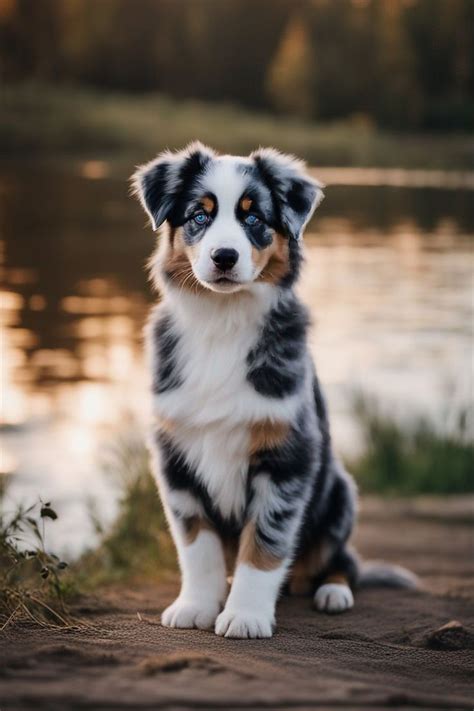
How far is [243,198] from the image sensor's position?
359 cm

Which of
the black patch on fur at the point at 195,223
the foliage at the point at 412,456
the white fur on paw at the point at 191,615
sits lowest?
the white fur on paw at the point at 191,615

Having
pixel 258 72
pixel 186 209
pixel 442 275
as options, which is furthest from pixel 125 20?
pixel 186 209

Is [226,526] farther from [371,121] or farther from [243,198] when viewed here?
[371,121]

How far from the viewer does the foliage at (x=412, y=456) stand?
25.3 feet

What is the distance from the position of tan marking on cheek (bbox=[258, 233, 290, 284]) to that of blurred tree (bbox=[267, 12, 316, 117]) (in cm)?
1527

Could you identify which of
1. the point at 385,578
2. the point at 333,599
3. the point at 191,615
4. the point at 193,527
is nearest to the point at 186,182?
the point at 193,527

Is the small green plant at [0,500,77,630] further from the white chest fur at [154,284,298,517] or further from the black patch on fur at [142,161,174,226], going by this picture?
the black patch on fur at [142,161,174,226]

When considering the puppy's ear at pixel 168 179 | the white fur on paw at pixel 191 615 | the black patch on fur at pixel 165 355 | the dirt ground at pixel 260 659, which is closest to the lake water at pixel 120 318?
the black patch on fur at pixel 165 355

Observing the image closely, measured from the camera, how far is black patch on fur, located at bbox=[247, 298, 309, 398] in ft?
11.7

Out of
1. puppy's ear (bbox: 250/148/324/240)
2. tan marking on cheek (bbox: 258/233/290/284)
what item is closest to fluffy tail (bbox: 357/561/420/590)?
tan marking on cheek (bbox: 258/233/290/284)

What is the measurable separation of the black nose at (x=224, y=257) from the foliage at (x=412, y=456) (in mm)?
4497

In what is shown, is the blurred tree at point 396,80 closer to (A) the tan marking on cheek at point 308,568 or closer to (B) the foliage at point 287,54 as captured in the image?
(B) the foliage at point 287,54

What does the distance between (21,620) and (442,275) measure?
12.0 meters

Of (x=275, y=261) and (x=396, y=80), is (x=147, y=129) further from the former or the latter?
(x=275, y=261)
